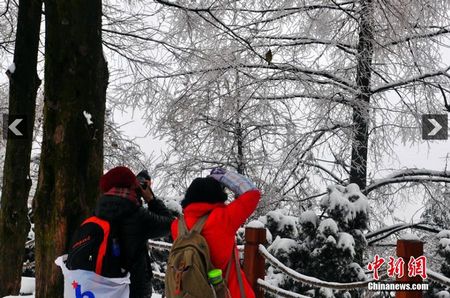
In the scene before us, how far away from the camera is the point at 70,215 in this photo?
14.4 feet

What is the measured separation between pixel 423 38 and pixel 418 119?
1301 millimetres

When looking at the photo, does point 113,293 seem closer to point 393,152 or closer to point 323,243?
point 323,243

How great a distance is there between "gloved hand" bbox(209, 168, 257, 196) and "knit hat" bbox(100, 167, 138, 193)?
59 cm

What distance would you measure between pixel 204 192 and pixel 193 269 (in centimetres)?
47

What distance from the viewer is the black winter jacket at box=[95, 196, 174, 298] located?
3533 mm

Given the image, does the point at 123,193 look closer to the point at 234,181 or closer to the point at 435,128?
the point at 234,181

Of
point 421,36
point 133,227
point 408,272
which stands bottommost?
point 408,272

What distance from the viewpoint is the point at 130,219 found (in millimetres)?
3561

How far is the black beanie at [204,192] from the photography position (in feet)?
11.0

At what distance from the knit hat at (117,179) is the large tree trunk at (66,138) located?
88 cm

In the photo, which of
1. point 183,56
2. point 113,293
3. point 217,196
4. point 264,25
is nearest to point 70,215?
point 113,293

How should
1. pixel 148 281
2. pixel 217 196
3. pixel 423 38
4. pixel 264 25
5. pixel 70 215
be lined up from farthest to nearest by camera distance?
pixel 264 25
pixel 423 38
pixel 70 215
pixel 148 281
pixel 217 196

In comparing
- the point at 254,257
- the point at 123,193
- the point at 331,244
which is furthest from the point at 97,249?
the point at 331,244

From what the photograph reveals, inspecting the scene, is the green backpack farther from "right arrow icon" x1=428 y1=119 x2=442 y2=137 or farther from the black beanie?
"right arrow icon" x1=428 y1=119 x2=442 y2=137
